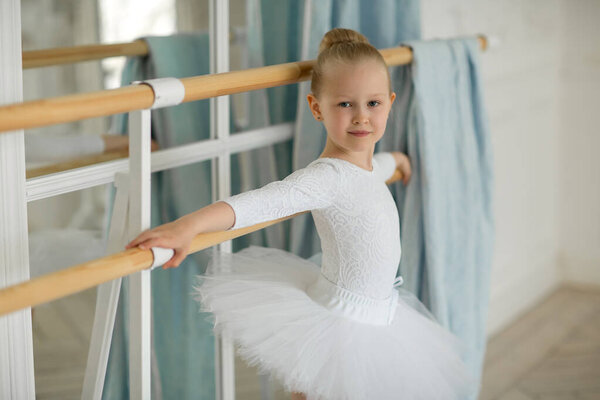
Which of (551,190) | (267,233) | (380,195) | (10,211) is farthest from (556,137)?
(10,211)

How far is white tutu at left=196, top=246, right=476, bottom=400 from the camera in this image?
3.35 feet

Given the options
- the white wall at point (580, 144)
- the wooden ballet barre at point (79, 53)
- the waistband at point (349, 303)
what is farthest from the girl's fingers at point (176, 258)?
the white wall at point (580, 144)

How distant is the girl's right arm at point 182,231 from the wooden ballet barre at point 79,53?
0.65 m

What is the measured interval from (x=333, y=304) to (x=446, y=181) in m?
0.47

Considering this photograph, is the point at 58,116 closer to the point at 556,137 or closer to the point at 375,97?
the point at 375,97

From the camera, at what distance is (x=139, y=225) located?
955mm

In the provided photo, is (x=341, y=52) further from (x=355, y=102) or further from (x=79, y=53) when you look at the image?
(x=79, y=53)

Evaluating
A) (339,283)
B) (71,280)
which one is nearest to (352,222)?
(339,283)

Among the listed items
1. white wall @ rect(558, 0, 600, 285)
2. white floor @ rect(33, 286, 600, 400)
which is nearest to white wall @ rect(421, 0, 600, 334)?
white wall @ rect(558, 0, 600, 285)

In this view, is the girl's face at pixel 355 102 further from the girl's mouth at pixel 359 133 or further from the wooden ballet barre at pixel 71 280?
the wooden ballet barre at pixel 71 280

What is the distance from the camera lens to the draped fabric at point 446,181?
141 cm

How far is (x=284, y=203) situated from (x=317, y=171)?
0.30 feet

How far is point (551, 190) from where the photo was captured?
273cm

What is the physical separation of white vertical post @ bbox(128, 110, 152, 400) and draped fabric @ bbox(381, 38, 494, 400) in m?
0.63
